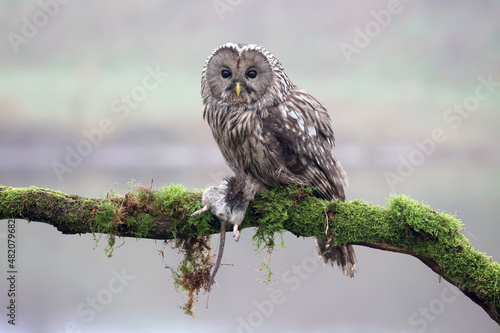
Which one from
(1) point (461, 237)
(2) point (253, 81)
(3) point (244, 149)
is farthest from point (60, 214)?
(1) point (461, 237)

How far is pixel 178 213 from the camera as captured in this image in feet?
6.57

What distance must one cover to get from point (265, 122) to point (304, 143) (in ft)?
0.63

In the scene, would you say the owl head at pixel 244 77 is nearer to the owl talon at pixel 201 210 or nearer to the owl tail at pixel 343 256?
the owl talon at pixel 201 210

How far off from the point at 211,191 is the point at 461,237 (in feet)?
3.26

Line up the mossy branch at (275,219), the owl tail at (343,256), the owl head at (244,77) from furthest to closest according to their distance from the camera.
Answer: the owl tail at (343,256)
the owl head at (244,77)
the mossy branch at (275,219)

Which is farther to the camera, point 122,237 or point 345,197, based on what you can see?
point 345,197

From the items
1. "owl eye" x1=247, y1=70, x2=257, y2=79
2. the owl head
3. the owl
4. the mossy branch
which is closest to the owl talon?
the mossy branch

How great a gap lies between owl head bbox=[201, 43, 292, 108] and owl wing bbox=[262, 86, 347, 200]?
0.08 metres

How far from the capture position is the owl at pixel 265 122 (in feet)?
6.83

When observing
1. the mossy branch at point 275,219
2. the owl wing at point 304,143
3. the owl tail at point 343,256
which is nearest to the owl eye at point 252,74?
the owl wing at point 304,143

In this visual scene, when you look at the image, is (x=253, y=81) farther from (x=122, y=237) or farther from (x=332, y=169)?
(x=122, y=237)

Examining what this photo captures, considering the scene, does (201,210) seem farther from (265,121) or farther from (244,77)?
(244,77)

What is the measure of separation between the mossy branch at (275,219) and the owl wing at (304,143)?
15 centimetres

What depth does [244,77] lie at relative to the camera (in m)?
2.06
